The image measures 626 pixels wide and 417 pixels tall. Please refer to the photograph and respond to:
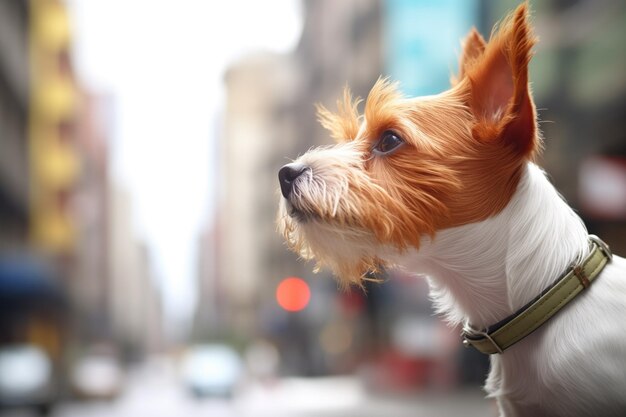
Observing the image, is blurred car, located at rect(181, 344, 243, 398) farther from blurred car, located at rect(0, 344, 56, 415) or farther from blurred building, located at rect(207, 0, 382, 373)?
blurred car, located at rect(0, 344, 56, 415)

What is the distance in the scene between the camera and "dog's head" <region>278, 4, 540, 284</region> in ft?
4.04

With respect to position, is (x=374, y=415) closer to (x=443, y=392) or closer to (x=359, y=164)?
(x=443, y=392)

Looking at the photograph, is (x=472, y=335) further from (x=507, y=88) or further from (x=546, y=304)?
(x=507, y=88)

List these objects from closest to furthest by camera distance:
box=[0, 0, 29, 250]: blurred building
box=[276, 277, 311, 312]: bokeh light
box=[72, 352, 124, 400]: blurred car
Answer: box=[72, 352, 124, 400]: blurred car < box=[0, 0, 29, 250]: blurred building < box=[276, 277, 311, 312]: bokeh light

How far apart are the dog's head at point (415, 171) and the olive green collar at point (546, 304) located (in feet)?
0.52

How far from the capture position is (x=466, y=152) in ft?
4.11

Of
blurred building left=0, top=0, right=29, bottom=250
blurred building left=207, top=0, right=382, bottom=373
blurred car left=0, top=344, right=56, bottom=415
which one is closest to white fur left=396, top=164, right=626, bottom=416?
blurred building left=207, top=0, right=382, bottom=373

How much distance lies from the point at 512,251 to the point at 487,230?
54 mm

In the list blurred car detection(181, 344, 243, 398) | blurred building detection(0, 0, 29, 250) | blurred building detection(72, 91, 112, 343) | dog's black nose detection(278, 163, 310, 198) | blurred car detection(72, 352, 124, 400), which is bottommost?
dog's black nose detection(278, 163, 310, 198)

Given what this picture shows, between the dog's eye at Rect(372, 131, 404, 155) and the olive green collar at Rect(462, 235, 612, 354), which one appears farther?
the dog's eye at Rect(372, 131, 404, 155)

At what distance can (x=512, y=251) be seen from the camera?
1.28m

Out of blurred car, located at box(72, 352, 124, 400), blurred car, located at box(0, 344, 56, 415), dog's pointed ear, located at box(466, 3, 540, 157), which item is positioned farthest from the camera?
blurred car, located at box(72, 352, 124, 400)

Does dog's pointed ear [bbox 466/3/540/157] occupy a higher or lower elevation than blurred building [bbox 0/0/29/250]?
lower

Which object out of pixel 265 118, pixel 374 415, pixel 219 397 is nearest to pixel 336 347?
pixel 219 397
